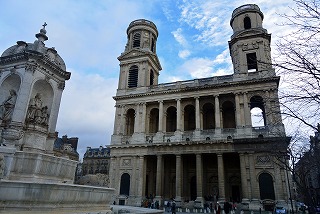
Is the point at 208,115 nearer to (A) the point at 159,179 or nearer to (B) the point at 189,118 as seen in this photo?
(B) the point at 189,118

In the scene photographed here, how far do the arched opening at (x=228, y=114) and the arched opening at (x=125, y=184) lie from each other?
14948mm

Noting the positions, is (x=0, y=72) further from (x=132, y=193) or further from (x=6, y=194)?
(x=132, y=193)

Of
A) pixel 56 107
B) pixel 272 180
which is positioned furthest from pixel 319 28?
pixel 272 180

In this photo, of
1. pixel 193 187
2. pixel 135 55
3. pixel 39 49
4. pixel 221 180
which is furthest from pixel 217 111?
pixel 39 49

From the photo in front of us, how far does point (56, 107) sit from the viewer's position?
11883 millimetres

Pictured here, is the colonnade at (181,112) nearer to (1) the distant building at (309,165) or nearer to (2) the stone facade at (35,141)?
(1) the distant building at (309,165)

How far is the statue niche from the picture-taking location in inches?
411

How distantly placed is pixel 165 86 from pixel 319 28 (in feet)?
96.1

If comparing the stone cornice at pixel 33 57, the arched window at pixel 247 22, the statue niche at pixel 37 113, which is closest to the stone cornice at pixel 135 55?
the arched window at pixel 247 22

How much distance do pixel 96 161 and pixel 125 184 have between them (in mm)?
45167

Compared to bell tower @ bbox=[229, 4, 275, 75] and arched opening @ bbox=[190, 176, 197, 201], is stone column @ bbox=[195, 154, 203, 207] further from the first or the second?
bell tower @ bbox=[229, 4, 275, 75]

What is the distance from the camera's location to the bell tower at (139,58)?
3656cm

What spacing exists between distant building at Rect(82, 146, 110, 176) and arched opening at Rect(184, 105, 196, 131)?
4265cm

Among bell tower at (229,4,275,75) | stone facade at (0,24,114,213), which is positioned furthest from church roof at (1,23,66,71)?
bell tower at (229,4,275,75)
